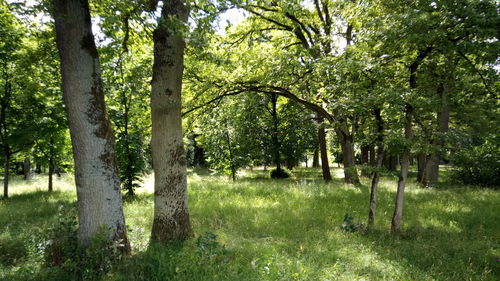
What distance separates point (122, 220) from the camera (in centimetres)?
501

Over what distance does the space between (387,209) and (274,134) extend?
14.6 meters

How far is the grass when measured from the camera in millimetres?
4266

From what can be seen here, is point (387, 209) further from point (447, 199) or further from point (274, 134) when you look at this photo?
point (274, 134)

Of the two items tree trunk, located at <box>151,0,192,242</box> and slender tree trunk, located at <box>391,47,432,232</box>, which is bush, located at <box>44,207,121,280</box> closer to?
tree trunk, located at <box>151,0,192,242</box>

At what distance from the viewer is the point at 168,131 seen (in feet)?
18.0

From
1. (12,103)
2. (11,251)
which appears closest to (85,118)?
(11,251)

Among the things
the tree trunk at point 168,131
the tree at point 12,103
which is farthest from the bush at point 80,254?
the tree at point 12,103

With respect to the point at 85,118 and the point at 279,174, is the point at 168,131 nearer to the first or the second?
the point at 85,118

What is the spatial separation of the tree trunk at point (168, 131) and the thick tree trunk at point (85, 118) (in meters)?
0.92

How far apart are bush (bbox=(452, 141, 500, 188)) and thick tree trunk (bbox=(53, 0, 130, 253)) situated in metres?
17.4

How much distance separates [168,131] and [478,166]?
17468 millimetres

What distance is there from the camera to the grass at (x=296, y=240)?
168 inches

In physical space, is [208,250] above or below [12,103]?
below

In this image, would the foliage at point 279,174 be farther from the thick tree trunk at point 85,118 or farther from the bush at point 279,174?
the thick tree trunk at point 85,118
